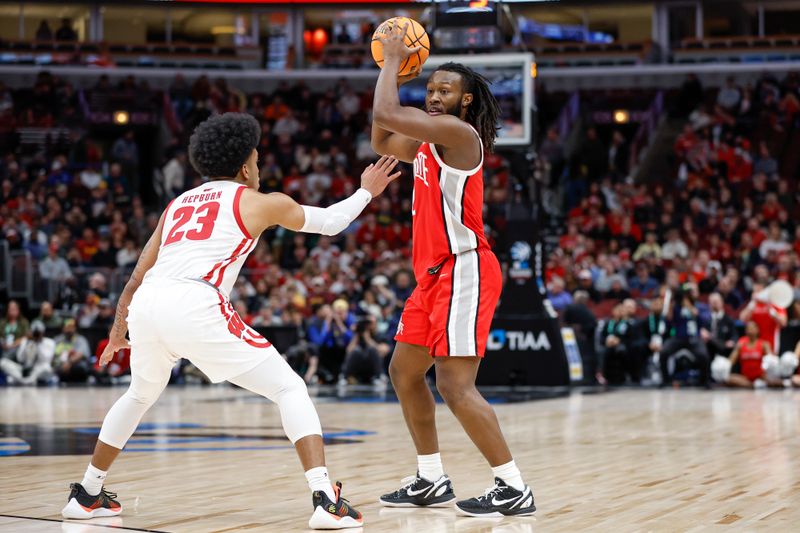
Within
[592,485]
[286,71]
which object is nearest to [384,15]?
[286,71]

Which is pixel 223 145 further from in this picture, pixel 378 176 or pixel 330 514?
pixel 330 514

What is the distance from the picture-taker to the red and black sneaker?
4.92 meters

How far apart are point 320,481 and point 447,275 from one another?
1147 millimetres

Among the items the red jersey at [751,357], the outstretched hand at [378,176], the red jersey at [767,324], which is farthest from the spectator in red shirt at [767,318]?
the outstretched hand at [378,176]

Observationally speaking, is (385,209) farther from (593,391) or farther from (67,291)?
(593,391)

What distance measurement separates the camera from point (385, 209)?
2234 cm

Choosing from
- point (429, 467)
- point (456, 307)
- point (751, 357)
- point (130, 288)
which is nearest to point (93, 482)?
point (130, 288)

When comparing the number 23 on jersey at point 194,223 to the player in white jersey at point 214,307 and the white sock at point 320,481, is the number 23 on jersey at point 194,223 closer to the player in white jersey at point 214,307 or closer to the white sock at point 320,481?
the player in white jersey at point 214,307

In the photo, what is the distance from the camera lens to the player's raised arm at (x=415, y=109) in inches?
195

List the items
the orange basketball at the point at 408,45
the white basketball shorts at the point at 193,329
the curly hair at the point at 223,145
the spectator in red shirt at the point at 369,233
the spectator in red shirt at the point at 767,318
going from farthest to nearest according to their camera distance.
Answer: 1. the spectator in red shirt at the point at 369,233
2. the spectator in red shirt at the point at 767,318
3. the orange basketball at the point at 408,45
4. the curly hair at the point at 223,145
5. the white basketball shorts at the point at 193,329

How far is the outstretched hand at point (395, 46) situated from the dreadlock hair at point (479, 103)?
272 mm

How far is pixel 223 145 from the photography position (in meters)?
5.00

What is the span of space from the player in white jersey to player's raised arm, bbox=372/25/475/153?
370 millimetres

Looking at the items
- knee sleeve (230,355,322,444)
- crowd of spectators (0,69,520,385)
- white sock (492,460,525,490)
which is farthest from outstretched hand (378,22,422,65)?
crowd of spectators (0,69,520,385)
